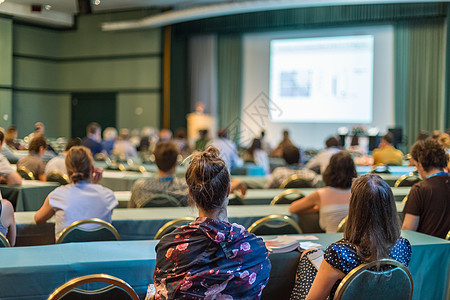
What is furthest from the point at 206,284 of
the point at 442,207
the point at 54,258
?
the point at 442,207

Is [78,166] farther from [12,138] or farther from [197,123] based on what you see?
[197,123]

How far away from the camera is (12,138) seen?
582cm

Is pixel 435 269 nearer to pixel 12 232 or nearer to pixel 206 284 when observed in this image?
pixel 206 284

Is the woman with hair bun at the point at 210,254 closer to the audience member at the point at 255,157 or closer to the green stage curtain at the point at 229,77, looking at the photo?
A: the audience member at the point at 255,157

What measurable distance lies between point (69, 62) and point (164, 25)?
136 inches

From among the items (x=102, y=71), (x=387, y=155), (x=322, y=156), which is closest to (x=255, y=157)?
(x=322, y=156)

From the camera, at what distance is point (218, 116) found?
16.8 m

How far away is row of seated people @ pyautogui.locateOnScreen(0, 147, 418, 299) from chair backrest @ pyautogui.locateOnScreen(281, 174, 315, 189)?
3613 mm

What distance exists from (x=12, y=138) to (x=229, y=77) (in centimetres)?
1127

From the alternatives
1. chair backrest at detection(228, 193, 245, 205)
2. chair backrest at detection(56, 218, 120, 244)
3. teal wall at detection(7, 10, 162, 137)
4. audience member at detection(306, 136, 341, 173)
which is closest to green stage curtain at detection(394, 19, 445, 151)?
audience member at detection(306, 136, 341, 173)

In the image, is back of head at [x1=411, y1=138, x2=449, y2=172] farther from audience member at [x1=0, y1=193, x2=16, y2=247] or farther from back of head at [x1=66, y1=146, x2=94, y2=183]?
audience member at [x1=0, y1=193, x2=16, y2=247]

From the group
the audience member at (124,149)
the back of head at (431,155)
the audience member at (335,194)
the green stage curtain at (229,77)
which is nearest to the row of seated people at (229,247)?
the back of head at (431,155)

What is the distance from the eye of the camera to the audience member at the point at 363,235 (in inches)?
88.0

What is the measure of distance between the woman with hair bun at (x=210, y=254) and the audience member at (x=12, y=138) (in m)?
3.87
